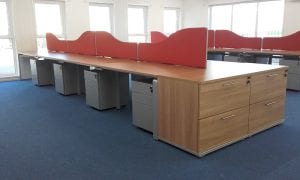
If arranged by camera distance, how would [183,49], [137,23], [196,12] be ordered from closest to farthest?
[183,49] → [137,23] → [196,12]

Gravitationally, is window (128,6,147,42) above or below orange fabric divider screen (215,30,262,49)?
above

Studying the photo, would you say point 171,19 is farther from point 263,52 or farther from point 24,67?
point 24,67

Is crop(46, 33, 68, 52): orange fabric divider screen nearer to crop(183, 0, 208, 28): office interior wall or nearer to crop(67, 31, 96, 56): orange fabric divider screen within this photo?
crop(67, 31, 96, 56): orange fabric divider screen

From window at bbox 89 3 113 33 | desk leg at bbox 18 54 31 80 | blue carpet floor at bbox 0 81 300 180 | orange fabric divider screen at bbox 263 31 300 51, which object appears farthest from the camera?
window at bbox 89 3 113 33

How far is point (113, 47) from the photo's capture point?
4422mm

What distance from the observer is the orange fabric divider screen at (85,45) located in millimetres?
4863

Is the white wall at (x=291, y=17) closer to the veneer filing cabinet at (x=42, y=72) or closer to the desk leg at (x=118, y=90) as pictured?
the desk leg at (x=118, y=90)

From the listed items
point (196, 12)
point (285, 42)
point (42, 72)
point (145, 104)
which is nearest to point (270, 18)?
point (196, 12)

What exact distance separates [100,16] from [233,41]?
3778 mm

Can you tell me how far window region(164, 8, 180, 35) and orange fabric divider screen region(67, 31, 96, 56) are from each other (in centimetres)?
478

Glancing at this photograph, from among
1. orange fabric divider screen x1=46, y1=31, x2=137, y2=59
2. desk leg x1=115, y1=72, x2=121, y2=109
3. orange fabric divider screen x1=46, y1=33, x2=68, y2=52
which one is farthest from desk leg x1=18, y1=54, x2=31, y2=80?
desk leg x1=115, y1=72, x2=121, y2=109

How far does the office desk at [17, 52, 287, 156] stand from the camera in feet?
7.63

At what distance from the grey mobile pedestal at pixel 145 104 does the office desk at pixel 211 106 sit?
0.26ft

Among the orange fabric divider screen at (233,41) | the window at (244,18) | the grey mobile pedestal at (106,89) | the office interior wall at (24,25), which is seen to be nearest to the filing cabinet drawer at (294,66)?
the orange fabric divider screen at (233,41)
